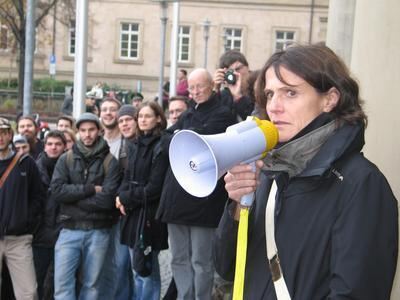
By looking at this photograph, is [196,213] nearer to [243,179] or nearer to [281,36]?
[243,179]

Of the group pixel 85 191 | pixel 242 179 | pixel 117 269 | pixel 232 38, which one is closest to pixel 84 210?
pixel 85 191

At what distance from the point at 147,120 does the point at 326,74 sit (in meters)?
3.97

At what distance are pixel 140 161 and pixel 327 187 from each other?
3955 mm

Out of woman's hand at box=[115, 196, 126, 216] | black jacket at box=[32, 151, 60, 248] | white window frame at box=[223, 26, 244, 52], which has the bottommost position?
black jacket at box=[32, 151, 60, 248]

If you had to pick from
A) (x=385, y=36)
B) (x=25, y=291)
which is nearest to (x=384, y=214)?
(x=385, y=36)

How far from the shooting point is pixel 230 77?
6.04 metres

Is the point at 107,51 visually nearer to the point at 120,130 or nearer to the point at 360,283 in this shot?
the point at 120,130

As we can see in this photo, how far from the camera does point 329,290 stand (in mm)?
Result: 2201

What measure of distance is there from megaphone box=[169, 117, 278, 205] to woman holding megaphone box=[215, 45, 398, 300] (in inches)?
3.5

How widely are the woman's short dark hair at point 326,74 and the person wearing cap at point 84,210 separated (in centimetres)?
385

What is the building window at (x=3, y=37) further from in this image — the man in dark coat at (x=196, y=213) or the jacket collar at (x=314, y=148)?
the jacket collar at (x=314, y=148)

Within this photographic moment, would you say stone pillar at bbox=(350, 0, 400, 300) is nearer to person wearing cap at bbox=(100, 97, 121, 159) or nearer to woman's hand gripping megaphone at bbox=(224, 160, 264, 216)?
woman's hand gripping megaphone at bbox=(224, 160, 264, 216)

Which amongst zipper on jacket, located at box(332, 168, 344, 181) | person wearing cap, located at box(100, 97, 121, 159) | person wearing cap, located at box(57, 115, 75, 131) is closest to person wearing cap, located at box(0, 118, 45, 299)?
person wearing cap, located at box(100, 97, 121, 159)

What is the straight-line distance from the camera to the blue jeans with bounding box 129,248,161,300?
612 cm
